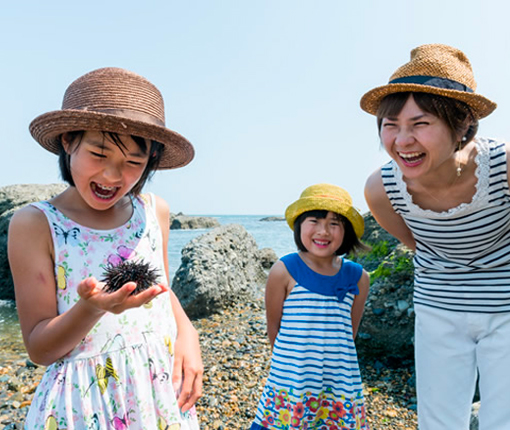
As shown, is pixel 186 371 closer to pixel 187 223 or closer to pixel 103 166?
pixel 103 166

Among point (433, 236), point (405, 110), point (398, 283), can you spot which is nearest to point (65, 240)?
point (405, 110)

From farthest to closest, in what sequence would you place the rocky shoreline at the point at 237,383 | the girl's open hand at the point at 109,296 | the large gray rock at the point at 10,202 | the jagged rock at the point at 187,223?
the jagged rock at the point at 187,223, the large gray rock at the point at 10,202, the rocky shoreline at the point at 237,383, the girl's open hand at the point at 109,296

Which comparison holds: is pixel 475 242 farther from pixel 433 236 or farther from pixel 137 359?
pixel 137 359

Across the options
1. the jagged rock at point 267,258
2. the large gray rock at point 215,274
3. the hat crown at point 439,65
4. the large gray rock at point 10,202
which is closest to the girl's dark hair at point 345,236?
the hat crown at point 439,65

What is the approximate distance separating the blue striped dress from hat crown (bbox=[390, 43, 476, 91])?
1.51m

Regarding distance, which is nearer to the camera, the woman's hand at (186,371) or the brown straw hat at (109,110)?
the brown straw hat at (109,110)

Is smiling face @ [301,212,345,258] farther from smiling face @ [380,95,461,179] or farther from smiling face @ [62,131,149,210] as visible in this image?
smiling face @ [62,131,149,210]

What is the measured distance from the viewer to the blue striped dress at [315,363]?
9.72ft

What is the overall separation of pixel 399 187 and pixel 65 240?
2.08 m

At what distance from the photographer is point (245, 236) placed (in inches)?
377

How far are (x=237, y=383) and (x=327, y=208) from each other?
107 inches

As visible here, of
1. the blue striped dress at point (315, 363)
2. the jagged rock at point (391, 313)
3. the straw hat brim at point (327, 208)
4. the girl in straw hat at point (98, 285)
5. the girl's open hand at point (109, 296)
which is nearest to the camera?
the girl's open hand at point (109, 296)

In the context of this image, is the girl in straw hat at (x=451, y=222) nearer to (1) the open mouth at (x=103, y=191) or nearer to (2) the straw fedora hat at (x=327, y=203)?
(2) the straw fedora hat at (x=327, y=203)

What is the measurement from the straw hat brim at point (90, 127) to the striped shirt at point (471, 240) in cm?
159
